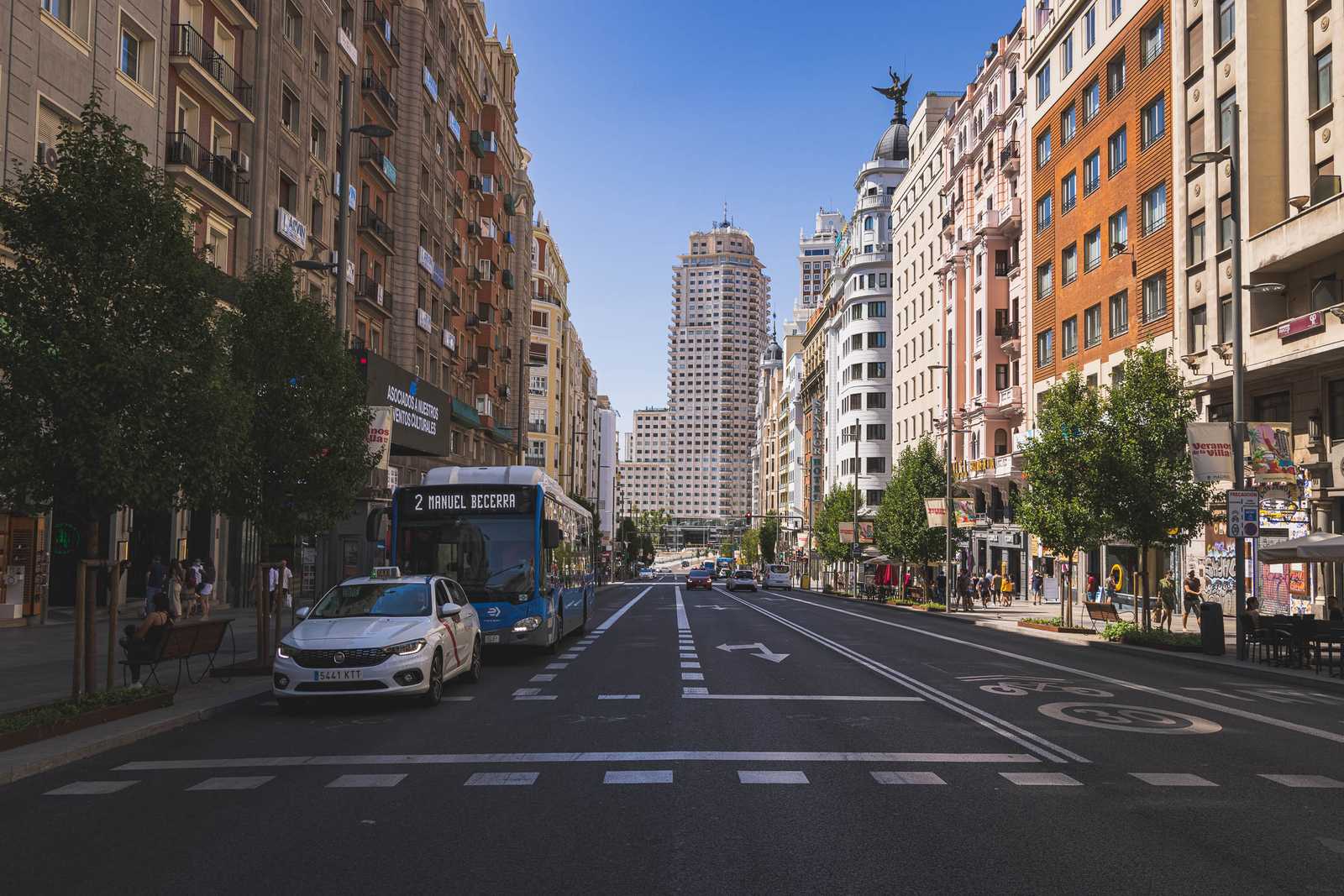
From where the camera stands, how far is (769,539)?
15162 cm

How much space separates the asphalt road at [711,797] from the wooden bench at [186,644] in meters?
1.45

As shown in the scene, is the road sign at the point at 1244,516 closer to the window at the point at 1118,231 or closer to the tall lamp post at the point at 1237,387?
the tall lamp post at the point at 1237,387

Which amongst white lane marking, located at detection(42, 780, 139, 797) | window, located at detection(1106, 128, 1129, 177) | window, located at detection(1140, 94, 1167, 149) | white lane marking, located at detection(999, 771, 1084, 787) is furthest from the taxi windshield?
window, located at detection(1106, 128, 1129, 177)

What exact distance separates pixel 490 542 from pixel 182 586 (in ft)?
37.9

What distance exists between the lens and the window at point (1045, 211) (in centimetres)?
5013

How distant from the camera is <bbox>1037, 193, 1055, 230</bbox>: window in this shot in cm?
5013

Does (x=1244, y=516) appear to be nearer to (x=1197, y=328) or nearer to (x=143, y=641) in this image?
(x=1197, y=328)

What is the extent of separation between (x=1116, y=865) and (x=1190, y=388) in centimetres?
3070

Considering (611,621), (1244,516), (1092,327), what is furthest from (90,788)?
(1092,327)

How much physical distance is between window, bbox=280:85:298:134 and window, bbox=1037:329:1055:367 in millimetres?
32821

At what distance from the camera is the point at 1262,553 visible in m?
21.5

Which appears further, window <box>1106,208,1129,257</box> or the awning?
window <box>1106,208,1129,257</box>

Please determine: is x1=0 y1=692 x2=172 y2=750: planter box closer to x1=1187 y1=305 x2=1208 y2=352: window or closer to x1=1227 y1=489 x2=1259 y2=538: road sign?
x1=1227 y1=489 x2=1259 y2=538: road sign

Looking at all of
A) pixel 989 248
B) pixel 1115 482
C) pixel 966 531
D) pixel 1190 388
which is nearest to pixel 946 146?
pixel 989 248
